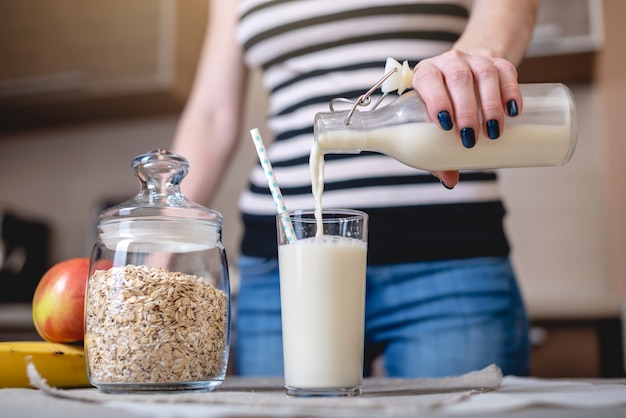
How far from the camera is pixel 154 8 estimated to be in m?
Answer: 2.36

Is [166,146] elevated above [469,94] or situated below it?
above

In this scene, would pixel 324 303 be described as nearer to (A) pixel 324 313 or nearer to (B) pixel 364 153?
(A) pixel 324 313

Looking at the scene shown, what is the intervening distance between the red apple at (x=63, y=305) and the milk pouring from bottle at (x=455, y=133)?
326 mm

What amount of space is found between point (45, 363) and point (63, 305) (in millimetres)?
68

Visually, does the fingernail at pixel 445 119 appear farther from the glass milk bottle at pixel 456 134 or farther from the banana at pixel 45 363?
the banana at pixel 45 363

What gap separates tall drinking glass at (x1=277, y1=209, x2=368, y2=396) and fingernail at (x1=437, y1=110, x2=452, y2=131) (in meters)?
0.13

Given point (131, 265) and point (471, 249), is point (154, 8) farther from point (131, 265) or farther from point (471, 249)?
point (131, 265)

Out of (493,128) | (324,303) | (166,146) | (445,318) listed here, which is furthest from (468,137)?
(166,146)

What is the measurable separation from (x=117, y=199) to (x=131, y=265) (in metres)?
2.03

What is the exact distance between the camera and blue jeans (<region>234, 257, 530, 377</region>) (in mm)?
996

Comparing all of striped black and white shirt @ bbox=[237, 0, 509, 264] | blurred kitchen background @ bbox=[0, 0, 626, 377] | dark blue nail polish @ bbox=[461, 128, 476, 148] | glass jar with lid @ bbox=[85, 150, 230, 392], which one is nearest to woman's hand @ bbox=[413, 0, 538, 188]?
dark blue nail polish @ bbox=[461, 128, 476, 148]

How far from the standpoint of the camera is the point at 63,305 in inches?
30.1

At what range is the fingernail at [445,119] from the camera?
61 centimetres

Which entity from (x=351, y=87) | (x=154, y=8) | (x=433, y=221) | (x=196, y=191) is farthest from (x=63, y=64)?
(x=433, y=221)
